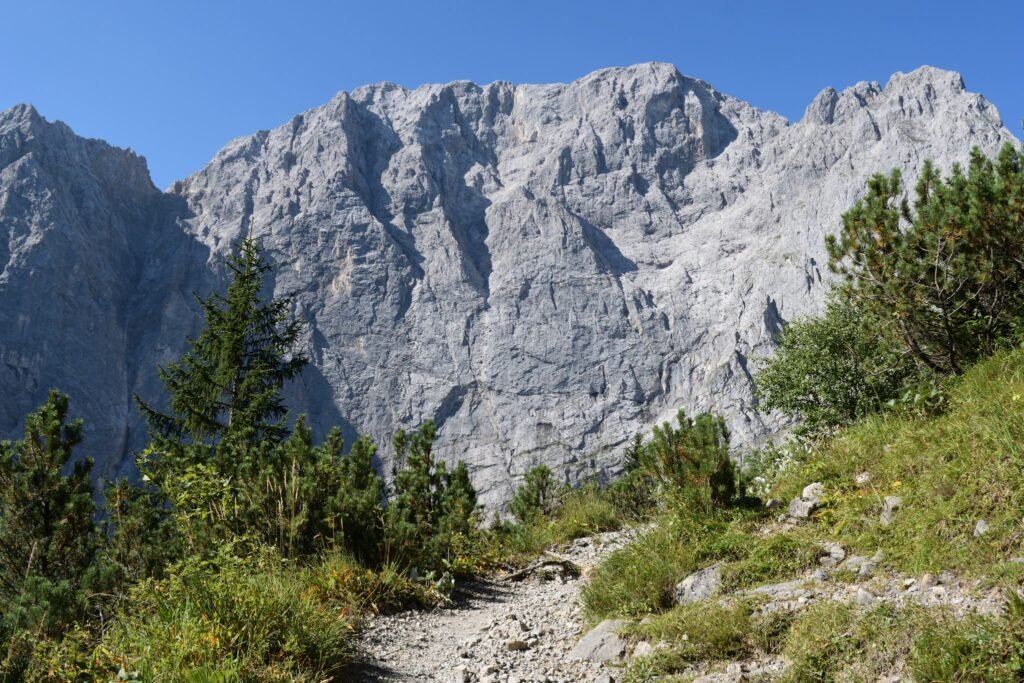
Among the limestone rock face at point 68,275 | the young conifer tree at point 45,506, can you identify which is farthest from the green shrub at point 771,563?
the limestone rock face at point 68,275

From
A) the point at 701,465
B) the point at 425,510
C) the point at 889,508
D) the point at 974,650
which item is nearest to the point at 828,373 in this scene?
the point at 701,465

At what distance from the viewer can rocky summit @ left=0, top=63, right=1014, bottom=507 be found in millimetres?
100938

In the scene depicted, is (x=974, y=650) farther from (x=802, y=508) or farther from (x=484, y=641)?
(x=484, y=641)

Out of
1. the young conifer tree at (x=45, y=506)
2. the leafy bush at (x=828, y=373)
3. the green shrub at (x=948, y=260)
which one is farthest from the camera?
the leafy bush at (x=828, y=373)

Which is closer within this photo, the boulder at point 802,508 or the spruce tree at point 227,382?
the boulder at point 802,508

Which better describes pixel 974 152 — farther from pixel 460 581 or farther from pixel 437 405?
pixel 437 405

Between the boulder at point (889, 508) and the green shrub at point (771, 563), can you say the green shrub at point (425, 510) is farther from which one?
the boulder at point (889, 508)

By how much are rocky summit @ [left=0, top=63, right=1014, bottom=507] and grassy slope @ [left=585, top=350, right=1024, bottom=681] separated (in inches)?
3318

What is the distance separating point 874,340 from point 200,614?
39.4 feet

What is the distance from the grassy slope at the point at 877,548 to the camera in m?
3.85

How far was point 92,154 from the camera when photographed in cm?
12375

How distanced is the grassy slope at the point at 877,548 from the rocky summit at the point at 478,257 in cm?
8427

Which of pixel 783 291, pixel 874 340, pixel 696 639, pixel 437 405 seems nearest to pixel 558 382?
pixel 437 405

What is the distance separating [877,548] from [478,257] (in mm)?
120920
